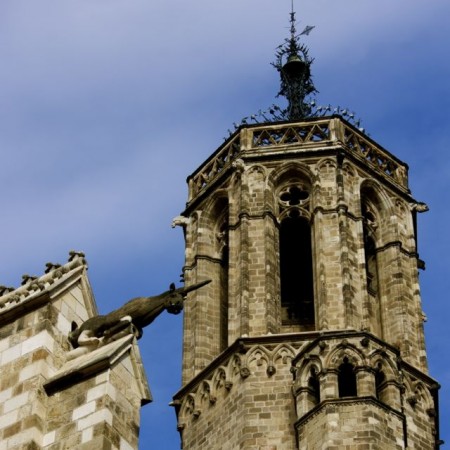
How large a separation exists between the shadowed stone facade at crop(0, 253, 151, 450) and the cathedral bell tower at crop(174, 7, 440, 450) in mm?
13000

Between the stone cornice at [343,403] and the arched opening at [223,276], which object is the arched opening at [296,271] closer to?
the arched opening at [223,276]

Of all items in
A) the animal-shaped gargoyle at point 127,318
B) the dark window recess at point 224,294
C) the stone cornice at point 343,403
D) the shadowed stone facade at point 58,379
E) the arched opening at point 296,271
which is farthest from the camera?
the arched opening at point 296,271

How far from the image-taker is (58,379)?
1301cm

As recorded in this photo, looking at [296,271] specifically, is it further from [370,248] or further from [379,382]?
[379,382]

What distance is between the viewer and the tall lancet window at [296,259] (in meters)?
31.6

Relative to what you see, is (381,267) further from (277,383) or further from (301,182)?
(277,383)

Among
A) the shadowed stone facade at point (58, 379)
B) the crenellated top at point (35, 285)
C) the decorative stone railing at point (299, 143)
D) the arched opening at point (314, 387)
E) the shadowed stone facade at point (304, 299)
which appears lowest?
the shadowed stone facade at point (58, 379)

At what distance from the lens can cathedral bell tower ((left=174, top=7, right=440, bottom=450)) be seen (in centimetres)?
2753

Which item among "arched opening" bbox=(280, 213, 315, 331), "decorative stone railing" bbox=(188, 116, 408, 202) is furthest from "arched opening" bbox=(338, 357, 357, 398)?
"decorative stone railing" bbox=(188, 116, 408, 202)

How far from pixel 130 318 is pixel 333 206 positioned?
17.8 metres

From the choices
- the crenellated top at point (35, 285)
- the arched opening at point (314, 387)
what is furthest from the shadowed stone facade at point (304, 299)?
the crenellated top at point (35, 285)

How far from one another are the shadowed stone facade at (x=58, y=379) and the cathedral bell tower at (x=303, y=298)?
13.0m

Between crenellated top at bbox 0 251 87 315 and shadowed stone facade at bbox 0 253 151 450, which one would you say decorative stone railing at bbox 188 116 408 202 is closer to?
crenellated top at bbox 0 251 87 315

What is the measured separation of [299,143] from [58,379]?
19.9 meters
